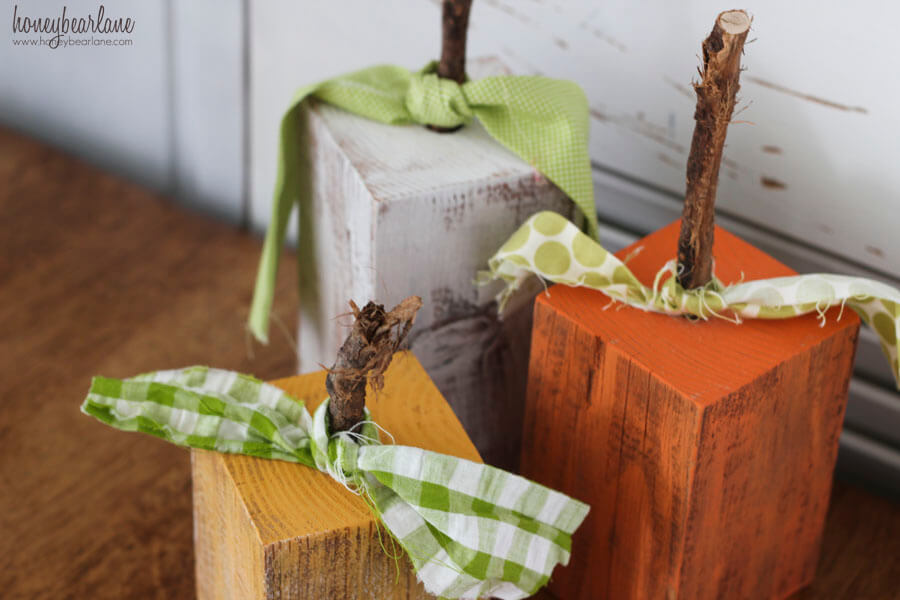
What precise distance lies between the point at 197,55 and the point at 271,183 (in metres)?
0.13

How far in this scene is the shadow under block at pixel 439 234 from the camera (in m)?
0.57

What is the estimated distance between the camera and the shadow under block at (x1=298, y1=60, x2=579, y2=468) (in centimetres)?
57

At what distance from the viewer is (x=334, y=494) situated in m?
0.47

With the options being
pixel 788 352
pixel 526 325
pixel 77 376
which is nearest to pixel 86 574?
pixel 77 376

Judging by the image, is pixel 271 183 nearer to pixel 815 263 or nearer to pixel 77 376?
pixel 77 376

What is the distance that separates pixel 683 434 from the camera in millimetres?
472

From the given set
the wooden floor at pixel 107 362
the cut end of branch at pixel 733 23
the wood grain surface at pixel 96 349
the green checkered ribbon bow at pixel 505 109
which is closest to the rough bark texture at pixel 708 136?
the cut end of branch at pixel 733 23

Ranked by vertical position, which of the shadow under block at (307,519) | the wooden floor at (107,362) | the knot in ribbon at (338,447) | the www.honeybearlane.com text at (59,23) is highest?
the www.honeybearlane.com text at (59,23)

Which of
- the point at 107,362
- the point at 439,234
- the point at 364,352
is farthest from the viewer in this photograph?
the point at 107,362

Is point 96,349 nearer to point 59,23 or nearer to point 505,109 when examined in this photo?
point 59,23

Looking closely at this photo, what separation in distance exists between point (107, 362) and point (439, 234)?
0.31m

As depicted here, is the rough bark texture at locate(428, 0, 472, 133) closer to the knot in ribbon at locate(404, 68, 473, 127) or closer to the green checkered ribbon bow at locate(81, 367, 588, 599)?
the knot in ribbon at locate(404, 68, 473, 127)

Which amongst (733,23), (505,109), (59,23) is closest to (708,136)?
(733,23)

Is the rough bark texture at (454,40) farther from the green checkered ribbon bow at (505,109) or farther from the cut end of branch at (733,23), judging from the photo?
the cut end of branch at (733,23)
